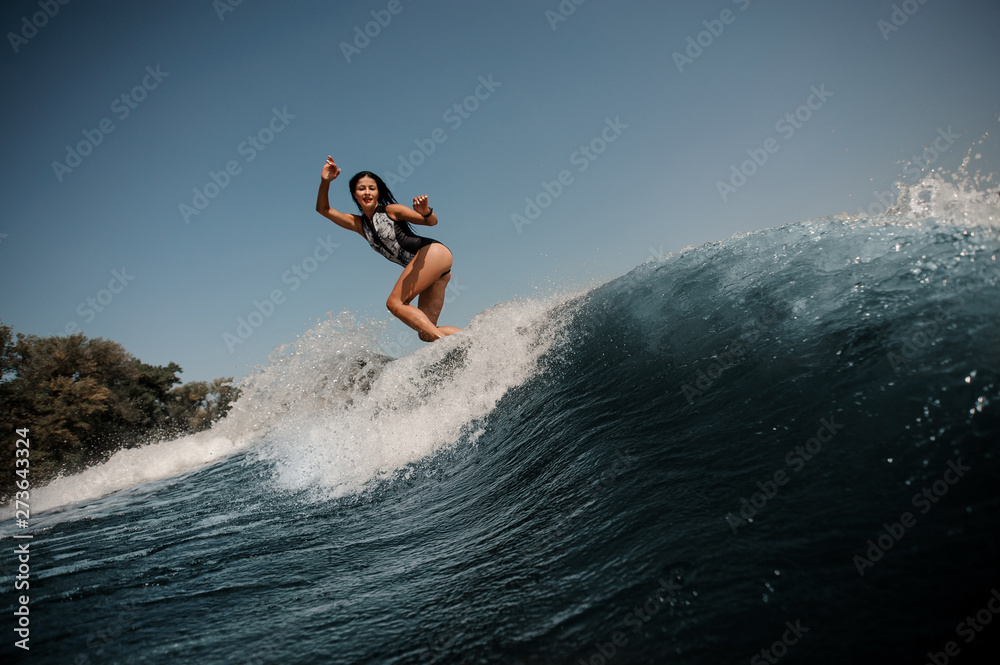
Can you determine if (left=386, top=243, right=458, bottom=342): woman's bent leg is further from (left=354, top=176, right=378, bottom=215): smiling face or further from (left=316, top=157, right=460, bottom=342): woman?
(left=354, top=176, right=378, bottom=215): smiling face

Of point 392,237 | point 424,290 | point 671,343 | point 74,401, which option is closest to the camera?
point 671,343

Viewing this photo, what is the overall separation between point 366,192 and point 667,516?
4956 mm

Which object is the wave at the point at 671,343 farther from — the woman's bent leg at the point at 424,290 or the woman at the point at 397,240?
the woman at the point at 397,240

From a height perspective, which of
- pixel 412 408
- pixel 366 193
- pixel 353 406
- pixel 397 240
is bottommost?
pixel 412 408

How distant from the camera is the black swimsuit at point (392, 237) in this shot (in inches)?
229

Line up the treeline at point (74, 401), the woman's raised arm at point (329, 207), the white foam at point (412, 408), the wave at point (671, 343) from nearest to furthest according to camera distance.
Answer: the wave at point (671, 343), the white foam at point (412, 408), the woman's raised arm at point (329, 207), the treeline at point (74, 401)

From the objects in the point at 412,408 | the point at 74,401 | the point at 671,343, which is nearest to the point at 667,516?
the point at 671,343

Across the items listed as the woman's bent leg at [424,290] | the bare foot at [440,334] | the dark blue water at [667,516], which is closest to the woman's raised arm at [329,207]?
the woman's bent leg at [424,290]

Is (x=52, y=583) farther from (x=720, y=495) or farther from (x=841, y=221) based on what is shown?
(x=841, y=221)

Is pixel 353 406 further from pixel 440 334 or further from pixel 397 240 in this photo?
pixel 397 240

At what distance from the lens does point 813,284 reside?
378 cm

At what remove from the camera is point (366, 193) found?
18.7 ft

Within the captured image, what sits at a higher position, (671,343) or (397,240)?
(397,240)

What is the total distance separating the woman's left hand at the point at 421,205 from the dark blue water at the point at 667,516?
2.32 meters
